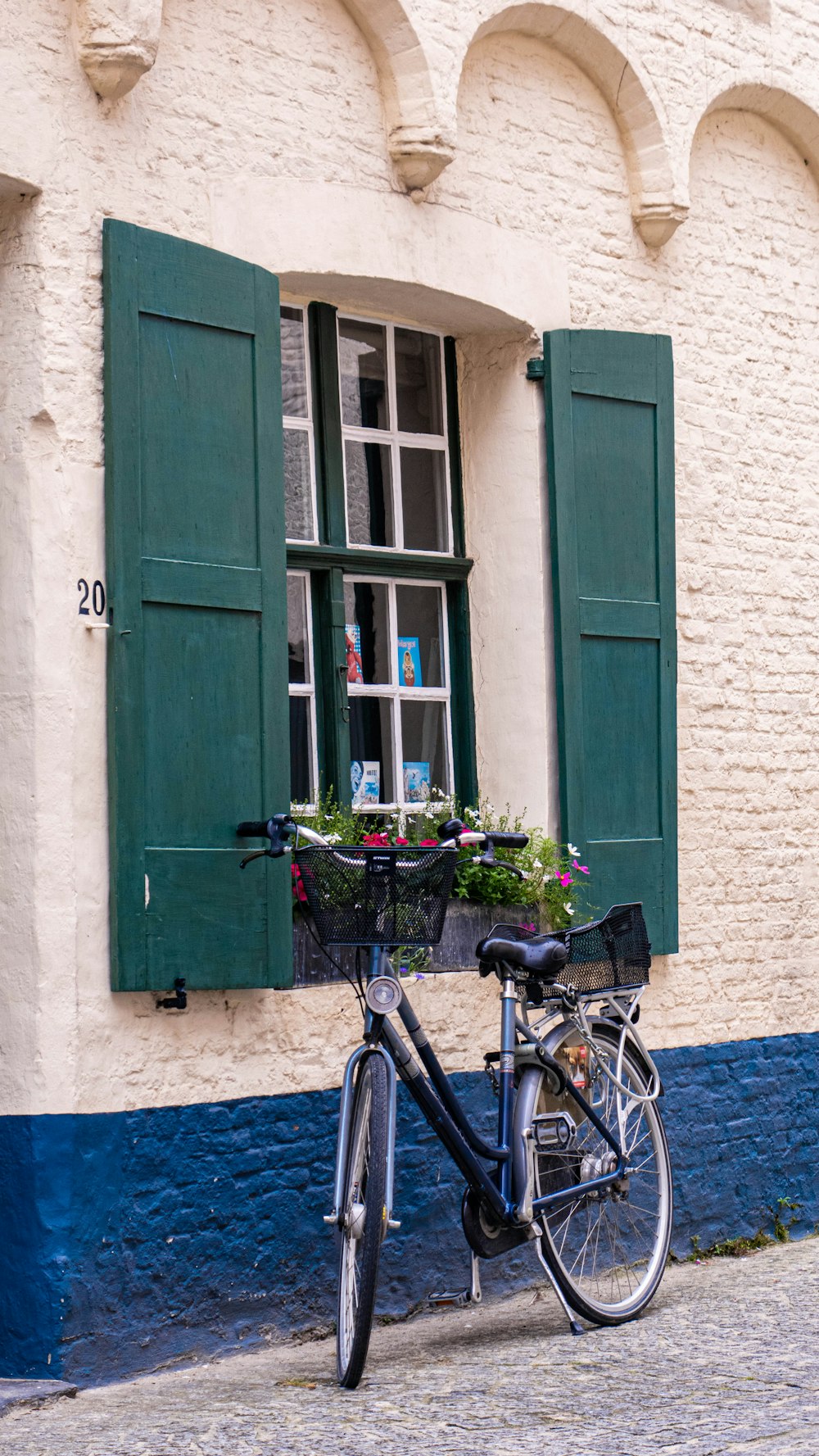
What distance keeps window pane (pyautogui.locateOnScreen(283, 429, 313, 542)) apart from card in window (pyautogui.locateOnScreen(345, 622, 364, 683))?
0.36 meters

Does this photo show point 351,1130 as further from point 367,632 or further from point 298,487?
point 298,487

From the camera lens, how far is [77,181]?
5.29 m

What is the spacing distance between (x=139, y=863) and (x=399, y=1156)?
1452mm

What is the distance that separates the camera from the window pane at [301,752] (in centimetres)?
617

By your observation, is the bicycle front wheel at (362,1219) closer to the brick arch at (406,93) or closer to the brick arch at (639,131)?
the brick arch at (406,93)

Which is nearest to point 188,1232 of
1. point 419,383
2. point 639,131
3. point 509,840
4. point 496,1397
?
point 496,1397

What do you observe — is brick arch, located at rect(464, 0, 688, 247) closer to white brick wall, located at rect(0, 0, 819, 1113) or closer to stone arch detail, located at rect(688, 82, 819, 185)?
white brick wall, located at rect(0, 0, 819, 1113)

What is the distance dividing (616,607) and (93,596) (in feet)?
7.46

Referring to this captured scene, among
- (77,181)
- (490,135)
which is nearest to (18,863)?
(77,181)

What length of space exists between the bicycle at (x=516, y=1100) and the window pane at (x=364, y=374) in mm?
1740

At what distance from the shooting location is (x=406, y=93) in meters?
6.25

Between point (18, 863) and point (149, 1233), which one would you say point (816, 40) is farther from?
point (149, 1233)

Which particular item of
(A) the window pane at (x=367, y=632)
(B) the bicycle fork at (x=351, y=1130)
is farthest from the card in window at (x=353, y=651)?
(B) the bicycle fork at (x=351, y=1130)

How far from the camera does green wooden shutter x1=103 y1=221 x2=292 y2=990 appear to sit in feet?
17.2
